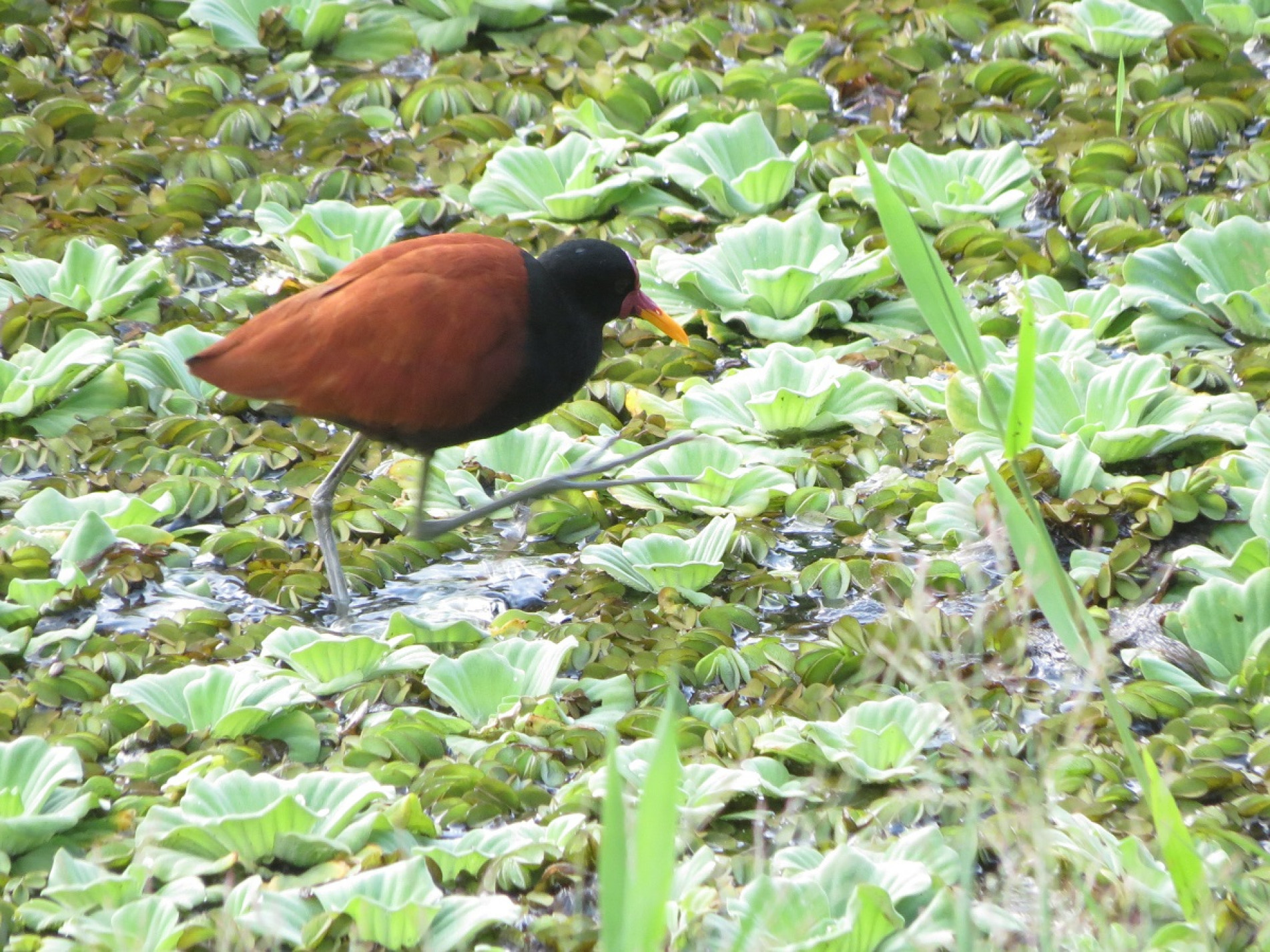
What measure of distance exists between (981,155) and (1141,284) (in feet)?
2.25

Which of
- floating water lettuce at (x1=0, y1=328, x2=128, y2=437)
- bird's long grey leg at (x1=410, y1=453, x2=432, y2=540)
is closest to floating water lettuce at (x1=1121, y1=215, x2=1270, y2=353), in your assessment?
bird's long grey leg at (x1=410, y1=453, x2=432, y2=540)

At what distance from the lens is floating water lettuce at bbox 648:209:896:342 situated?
148 inches

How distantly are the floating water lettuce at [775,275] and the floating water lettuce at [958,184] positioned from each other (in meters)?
0.24

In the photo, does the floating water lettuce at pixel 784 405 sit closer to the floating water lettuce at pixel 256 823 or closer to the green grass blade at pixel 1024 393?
the floating water lettuce at pixel 256 823

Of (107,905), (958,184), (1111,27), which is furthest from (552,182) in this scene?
(107,905)

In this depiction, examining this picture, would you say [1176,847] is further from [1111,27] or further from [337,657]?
[1111,27]

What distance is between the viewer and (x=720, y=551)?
297cm

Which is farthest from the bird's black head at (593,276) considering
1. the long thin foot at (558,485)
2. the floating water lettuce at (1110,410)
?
the floating water lettuce at (1110,410)

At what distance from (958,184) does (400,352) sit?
1795 mm

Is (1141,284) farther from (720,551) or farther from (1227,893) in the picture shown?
(1227,893)

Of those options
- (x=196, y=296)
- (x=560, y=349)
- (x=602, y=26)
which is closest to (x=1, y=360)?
(x=196, y=296)

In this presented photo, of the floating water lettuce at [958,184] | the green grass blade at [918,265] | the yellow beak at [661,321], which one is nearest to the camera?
the green grass blade at [918,265]

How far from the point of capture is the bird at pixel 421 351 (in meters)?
2.92

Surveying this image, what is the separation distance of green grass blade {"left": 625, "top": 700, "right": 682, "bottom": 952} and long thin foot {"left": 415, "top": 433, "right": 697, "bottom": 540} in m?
1.60
